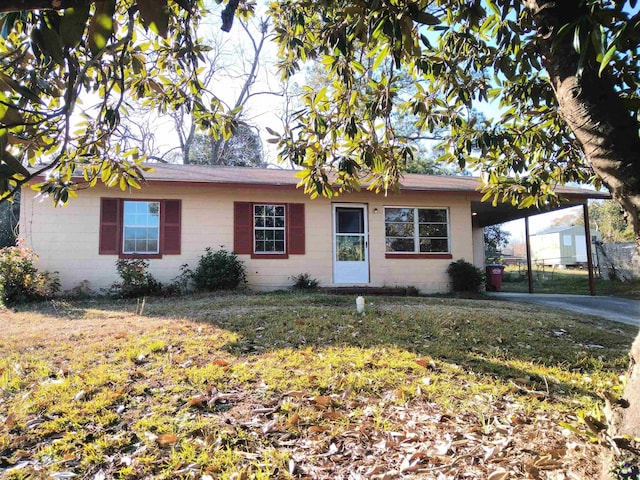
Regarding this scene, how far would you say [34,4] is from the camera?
87cm

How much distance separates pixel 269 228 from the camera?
34.7 ft

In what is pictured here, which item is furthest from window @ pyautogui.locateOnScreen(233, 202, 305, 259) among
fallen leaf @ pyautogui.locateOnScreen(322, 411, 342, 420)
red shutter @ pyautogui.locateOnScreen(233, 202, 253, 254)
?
fallen leaf @ pyautogui.locateOnScreen(322, 411, 342, 420)

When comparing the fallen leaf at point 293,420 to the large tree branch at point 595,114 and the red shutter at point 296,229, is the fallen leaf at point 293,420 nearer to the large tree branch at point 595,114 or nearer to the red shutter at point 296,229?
the large tree branch at point 595,114

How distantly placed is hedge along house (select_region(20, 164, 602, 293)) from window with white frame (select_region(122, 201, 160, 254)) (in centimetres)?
2

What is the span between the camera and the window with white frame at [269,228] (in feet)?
34.4

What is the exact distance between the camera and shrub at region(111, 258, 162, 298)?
29.2 ft

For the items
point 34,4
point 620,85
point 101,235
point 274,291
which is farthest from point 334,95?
point 101,235

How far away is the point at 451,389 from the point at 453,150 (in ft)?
7.54

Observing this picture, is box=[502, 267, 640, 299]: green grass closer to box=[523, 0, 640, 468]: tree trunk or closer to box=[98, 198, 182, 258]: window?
box=[523, 0, 640, 468]: tree trunk

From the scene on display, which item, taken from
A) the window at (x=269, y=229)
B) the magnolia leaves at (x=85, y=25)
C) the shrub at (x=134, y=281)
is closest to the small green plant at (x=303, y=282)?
the window at (x=269, y=229)

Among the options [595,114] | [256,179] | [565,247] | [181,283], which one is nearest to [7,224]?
[181,283]

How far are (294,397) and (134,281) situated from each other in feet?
24.2

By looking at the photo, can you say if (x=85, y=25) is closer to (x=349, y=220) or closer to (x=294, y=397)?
(x=294, y=397)

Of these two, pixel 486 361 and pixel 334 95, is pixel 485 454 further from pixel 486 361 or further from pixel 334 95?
pixel 334 95
